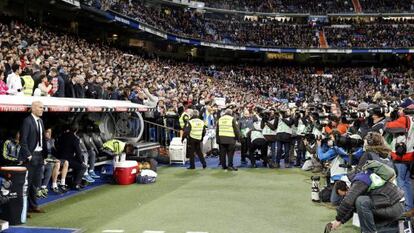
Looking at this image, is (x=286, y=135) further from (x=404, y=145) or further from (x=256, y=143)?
(x=404, y=145)

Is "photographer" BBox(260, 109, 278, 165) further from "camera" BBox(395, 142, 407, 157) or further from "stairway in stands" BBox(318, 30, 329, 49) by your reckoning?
"stairway in stands" BBox(318, 30, 329, 49)

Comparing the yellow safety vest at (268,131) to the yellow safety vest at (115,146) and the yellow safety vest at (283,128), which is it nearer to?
the yellow safety vest at (283,128)

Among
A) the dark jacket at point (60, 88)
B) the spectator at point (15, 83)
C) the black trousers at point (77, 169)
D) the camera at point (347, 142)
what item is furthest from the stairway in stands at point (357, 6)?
the camera at point (347, 142)

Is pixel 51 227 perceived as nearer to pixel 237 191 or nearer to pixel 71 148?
pixel 71 148

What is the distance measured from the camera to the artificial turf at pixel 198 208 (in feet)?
24.3

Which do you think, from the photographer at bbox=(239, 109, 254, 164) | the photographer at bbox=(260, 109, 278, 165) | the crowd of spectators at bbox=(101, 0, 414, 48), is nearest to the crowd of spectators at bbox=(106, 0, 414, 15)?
the crowd of spectators at bbox=(101, 0, 414, 48)

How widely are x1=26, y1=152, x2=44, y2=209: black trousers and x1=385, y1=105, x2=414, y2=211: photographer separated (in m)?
5.81

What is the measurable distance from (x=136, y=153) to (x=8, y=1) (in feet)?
53.4

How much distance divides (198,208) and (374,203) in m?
4.29

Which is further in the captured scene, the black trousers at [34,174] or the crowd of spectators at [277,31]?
the crowd of spectators at [277,31]

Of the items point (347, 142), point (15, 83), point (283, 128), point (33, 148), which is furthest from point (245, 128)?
point (33, 148)

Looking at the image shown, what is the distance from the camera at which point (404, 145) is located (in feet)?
24.0

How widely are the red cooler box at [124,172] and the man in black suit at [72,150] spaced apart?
128 centimetres

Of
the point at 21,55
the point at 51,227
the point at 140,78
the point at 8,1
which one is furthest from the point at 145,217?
the point at 8,1
